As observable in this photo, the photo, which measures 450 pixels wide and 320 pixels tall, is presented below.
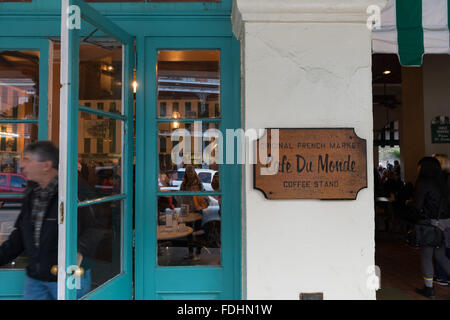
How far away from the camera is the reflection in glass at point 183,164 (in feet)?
8.09

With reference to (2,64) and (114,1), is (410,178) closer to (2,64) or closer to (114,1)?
(114,1)

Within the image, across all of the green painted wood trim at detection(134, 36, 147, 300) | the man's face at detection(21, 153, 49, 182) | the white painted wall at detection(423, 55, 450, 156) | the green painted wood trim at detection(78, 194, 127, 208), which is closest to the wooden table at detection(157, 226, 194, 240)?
the green painted wood trim at detection(134, 36, 147, 300)

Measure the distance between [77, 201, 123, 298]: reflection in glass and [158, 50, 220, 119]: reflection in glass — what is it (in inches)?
33.1

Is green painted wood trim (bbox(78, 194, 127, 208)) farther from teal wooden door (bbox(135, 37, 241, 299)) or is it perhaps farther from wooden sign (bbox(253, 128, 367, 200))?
wooden sign (bbox(253, 128, 367, 200))

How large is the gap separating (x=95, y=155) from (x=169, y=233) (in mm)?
812

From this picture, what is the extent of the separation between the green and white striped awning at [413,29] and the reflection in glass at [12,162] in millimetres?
2684

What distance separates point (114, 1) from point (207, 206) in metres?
1.75

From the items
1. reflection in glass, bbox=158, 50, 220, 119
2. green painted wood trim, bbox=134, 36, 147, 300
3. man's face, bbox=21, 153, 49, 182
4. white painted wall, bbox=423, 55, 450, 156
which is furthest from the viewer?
white painted wall, bbox=423, 55, 450, 156

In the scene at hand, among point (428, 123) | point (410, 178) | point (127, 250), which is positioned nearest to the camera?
point (127, 250)

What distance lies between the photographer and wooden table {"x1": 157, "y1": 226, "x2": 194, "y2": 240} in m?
2.44

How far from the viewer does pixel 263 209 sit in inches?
77.3

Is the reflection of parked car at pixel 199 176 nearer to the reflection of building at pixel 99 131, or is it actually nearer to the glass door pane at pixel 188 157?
the glass door pane at pixel 188 157


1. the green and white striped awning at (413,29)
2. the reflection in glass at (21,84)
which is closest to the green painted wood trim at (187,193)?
the reflection in glass at (21,84)
